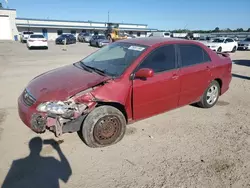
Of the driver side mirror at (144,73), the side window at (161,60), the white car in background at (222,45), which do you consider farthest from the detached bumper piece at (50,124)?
the white car in background at (222,45)

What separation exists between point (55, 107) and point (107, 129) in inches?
35.8

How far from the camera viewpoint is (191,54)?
431 cm

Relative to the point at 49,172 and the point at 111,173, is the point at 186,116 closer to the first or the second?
the point at 111,173

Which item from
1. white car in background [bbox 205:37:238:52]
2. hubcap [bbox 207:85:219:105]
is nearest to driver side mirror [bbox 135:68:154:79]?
hubcap [bbox 207:85:219:105]

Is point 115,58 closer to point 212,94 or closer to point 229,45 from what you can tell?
point 212,94

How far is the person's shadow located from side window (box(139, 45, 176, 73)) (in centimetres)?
201

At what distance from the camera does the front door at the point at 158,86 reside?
353cm

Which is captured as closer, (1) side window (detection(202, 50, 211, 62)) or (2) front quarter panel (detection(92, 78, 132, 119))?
(2) front quarter panel (detection(92, 78, 132, 119))

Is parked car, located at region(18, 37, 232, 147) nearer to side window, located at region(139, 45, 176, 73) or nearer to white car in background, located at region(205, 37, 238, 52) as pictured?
side window, located at region(139, 45, 176, 73)

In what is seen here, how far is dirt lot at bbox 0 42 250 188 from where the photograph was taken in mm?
2668

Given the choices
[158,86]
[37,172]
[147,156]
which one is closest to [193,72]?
[158,86]

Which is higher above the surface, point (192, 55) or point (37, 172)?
point (192, 55)

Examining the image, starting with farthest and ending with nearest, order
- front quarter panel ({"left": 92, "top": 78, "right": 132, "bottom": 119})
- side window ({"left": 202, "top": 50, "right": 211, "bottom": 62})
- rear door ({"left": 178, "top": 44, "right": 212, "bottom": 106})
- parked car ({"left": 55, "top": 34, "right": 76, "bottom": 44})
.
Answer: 1. parked car ({"left": 55, "top": 34, "right": 76, "bottom": 44})
2. side window ({"left": 202, "top": 50, "right": 211, "bottom": 62})
3. rear door ({"left": 178, "top": 44, "right": 212, "bottom": 106})
4. front quarter panel ({"left": 92, "top": 78, "right": 132, "bottom": 119})

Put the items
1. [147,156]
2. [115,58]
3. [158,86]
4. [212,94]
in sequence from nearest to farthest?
[147,156] < [158,86] < [115,58] < [212,94]
